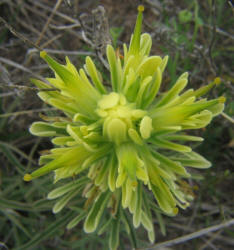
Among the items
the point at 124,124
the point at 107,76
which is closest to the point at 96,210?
the point at 124,124

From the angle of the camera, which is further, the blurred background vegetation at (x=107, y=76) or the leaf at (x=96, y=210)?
the blurred background vegetation at (x=107, y=76)

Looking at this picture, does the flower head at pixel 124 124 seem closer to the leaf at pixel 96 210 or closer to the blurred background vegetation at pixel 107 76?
the leaf at pixel 96 210

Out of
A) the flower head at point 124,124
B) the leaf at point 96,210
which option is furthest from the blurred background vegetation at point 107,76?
the flower head at point 124,124

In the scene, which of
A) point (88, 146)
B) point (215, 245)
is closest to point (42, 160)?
point (88, 146)

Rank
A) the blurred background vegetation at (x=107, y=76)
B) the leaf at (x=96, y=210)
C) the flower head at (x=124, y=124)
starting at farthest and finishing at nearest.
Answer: the blurred background vegetation at (x=107, y=76) → the leaf at (x=96, y=210) → the flower head at (x=124, y=124)

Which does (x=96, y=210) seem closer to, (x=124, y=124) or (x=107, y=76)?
(x=124, y=124)

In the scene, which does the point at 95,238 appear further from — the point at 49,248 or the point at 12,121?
the point at 12,121

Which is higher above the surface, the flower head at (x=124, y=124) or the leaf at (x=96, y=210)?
the flower head at (x=124, y=124)

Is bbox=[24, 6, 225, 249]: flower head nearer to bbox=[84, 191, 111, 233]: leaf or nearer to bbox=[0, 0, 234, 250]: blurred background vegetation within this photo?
bbox=[84, 191, 111, 233]: leaf
